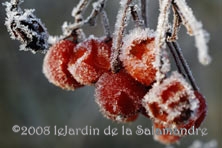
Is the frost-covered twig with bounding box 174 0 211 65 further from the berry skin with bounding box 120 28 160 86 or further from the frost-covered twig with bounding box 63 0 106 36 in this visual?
the frost-covered twig with bounding box 63 0 106 36

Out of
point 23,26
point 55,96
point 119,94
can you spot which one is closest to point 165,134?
point 119,94

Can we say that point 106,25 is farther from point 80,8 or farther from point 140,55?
point 140,55

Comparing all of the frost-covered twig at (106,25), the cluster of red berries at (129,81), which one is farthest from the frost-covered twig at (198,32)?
the frost-covered twig at (106,25)

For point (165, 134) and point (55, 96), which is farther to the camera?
point (55, 96)

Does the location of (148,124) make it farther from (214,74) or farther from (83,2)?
(83,2)

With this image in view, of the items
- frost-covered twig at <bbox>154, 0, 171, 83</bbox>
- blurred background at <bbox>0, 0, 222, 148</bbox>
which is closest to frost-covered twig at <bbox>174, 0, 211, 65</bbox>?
frost-covered twig at <bbox>154, 0, 171, 83</bbox>

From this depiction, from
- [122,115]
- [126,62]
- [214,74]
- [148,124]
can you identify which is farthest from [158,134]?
[214,74]

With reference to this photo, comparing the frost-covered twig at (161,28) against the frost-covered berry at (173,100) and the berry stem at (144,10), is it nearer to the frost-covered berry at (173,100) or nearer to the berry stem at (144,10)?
the frost-covered berry at (173,100)

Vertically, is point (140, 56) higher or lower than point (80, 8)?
lower
